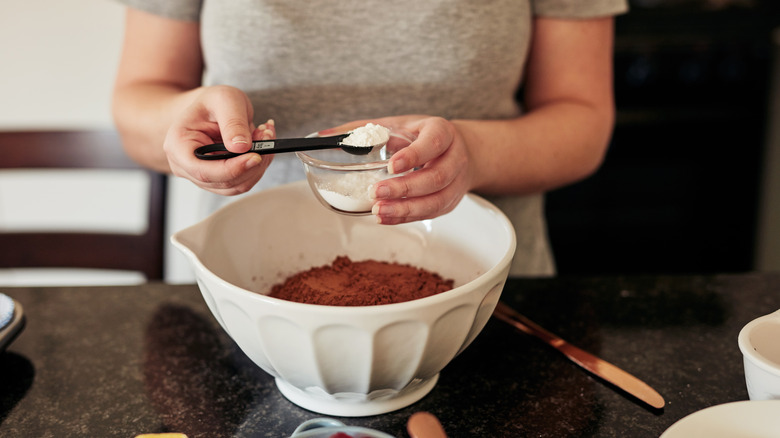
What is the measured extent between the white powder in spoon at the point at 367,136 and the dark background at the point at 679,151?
1517mm

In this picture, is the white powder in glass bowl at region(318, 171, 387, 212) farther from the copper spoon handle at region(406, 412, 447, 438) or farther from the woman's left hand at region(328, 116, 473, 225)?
the copper spoon handle at region(406, 412, 447, 438)

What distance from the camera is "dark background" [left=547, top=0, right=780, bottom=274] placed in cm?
201

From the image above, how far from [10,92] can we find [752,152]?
7.61 feet

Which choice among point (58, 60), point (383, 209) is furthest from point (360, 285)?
point (58, 60)

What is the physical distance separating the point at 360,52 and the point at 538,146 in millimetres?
293

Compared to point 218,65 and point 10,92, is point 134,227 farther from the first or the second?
point 218,65

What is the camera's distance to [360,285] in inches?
27.1

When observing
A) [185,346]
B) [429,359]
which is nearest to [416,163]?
[429,359]

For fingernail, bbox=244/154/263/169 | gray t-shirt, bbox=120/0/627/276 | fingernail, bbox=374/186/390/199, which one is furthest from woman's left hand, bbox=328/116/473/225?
gray t-shirt, bbox=120/0/627/276

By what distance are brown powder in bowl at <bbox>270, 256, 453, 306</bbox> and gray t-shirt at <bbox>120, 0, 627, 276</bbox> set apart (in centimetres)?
31

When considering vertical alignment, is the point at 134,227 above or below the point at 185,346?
below

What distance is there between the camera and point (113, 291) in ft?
3.01

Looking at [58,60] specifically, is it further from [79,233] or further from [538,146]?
[538,146]

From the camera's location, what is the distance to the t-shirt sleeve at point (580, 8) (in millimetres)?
978
